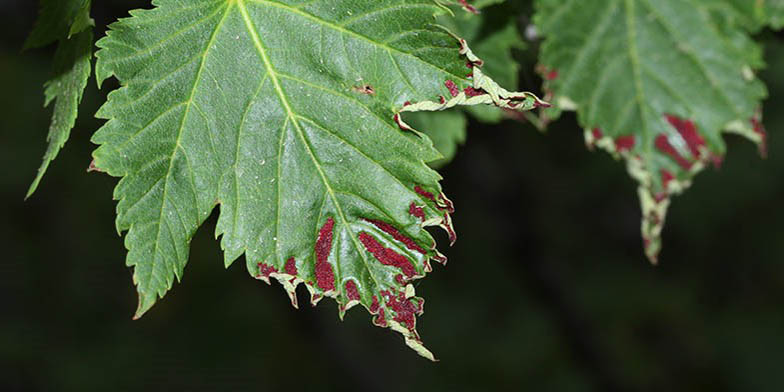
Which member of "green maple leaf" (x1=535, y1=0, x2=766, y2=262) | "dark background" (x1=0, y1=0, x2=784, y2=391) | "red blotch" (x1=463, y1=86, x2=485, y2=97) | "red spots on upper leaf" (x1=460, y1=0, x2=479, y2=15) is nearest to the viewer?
"red blotch" (x1=463, y1=86, x2=485, y2=97)

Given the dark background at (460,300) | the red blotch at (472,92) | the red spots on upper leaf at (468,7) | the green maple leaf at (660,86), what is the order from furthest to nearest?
the dark background at (460,300)
the green maple leaf at (660,86)
the red spots on upper leaf at (468,7)
the red blotch at (472,92)

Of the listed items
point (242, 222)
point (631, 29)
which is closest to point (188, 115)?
point (242, 222)

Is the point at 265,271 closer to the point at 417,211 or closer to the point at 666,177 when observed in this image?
the point at 417,211

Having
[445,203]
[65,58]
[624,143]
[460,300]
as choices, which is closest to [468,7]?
[445,203]

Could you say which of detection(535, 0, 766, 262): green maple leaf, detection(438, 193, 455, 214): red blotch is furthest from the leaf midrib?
detection(535, 0, 766, 262): green maple leaf

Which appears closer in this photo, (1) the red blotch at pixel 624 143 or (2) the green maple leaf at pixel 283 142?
(2) the green maple leaf at pixel 283 142

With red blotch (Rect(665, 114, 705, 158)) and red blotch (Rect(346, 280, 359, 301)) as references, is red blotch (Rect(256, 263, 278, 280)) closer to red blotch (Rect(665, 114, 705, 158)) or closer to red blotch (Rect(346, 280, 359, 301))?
red blotch (Rect(346, 280, 359, 301))

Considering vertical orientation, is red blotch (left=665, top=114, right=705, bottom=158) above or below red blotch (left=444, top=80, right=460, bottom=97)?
below

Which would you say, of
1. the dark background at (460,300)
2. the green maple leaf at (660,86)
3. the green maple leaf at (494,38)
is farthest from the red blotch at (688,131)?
the dark background at (460,300)

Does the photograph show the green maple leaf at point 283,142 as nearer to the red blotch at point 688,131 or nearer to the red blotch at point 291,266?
the red blotch at point 291,266
